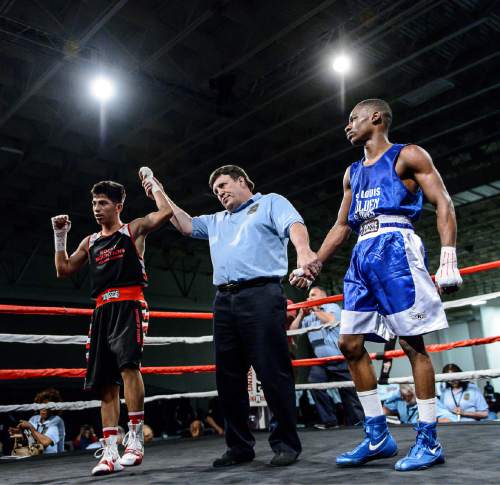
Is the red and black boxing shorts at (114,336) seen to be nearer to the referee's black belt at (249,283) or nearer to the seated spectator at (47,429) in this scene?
the referee's black belt at (249,283)

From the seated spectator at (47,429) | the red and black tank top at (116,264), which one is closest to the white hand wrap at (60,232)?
the red and black tank top at (116,264)

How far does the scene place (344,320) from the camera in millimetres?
1994

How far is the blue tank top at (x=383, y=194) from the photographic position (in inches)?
77.0

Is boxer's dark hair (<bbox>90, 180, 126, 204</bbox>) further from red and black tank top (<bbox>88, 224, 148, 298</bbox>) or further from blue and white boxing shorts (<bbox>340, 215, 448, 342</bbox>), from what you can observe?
blue and white boxing shorts (<bbox>340, 215, 448, 342</bbox>)

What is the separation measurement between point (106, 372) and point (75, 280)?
9388mm

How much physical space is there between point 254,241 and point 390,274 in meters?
0.58

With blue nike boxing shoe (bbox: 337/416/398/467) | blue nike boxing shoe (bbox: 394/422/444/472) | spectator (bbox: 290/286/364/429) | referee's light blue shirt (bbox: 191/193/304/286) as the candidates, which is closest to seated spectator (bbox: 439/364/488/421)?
spectator (bbox: 290/286/364/429)

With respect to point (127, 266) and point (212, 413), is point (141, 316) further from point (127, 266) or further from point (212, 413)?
point (212, 413)

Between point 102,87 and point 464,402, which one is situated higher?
point 102,87

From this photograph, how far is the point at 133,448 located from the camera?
90.4 inches

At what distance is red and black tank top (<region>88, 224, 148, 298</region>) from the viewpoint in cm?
243

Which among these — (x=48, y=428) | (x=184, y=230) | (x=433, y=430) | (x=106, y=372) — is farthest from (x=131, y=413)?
(x=48, y=428)

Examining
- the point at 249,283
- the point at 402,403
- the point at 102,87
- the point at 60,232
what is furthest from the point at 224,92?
the point at 249,283

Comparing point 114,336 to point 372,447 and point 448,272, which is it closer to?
point 372,447
